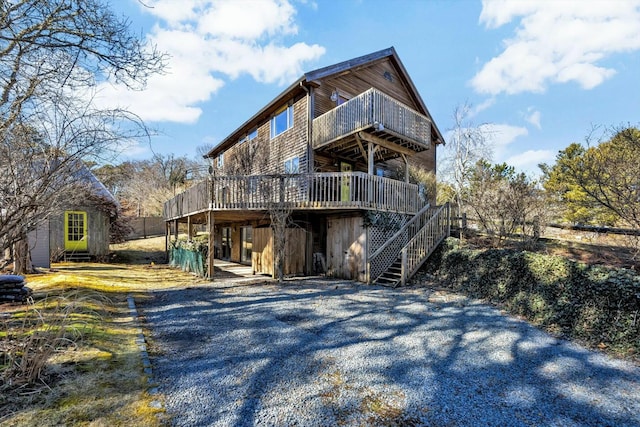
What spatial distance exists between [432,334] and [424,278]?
5.10 meters

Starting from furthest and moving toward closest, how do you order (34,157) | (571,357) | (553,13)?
1. (553,13)
2. (571,357)
3. (34,157)

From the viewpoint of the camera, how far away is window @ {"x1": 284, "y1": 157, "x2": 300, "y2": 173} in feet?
44.9

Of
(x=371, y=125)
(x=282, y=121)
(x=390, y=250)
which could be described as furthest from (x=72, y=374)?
(x=282, y=121)

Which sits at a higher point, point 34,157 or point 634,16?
point 634,16

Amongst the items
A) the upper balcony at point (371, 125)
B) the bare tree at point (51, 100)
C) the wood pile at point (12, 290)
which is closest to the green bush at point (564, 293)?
the upper balcony at point (371, 125)

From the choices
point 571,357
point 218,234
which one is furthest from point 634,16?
point 218,234

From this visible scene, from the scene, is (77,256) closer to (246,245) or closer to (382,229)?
(246,245)

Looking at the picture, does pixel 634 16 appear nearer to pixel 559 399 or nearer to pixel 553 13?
pixel 553 13

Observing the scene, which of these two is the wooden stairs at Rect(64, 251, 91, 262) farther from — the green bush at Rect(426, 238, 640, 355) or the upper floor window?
the green bush at Rect(426, 238, 640, 355)

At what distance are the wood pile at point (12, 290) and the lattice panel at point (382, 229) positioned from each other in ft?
30.5

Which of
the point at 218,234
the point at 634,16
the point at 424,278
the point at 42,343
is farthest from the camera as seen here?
the point at 218,234

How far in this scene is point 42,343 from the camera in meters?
3.46

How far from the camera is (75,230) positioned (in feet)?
52.9

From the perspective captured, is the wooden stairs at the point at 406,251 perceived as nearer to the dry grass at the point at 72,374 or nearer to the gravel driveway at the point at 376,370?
the gravel driveway at the point at 376,370
